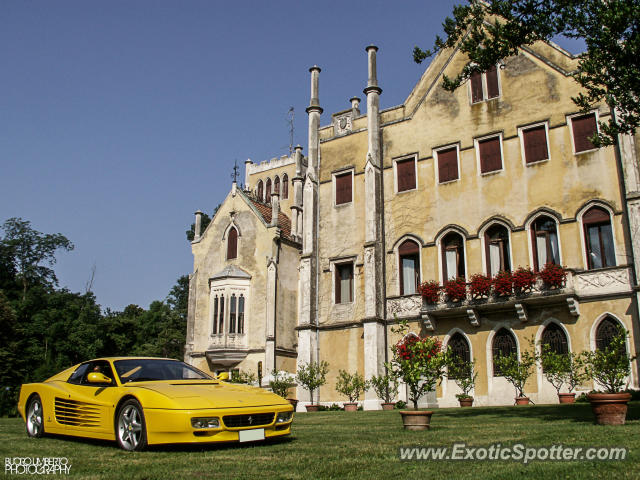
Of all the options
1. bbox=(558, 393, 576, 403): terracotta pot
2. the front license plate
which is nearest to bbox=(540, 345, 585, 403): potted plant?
bbox=(558, 393, 576, 403): terracotta pot

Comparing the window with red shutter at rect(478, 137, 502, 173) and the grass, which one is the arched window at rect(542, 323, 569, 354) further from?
the grass

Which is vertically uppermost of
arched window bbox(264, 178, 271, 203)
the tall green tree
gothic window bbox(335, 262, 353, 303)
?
arched window bbox(264, 178, 271, 203)

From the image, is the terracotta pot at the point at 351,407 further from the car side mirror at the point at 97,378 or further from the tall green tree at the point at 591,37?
the car side mirror at the point at 97,378

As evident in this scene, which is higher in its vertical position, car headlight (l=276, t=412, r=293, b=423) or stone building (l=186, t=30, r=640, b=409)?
stone building (l=186, t=30, r=640, b=409)

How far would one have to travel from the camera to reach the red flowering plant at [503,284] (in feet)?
72.2

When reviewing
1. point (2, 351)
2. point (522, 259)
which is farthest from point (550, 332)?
point (2, 351)

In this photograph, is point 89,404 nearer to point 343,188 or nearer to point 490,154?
point 490,154

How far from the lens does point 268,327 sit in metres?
31.7

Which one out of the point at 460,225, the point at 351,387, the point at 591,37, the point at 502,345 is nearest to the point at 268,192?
the point at 460,225

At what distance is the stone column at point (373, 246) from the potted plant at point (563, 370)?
674 centimetres

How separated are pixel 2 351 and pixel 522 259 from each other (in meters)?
36.1

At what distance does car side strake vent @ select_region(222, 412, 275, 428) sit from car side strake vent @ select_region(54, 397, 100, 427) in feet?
6.71

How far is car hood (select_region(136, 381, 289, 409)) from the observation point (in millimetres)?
7727

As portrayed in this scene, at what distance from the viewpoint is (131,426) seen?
7.90 metres
